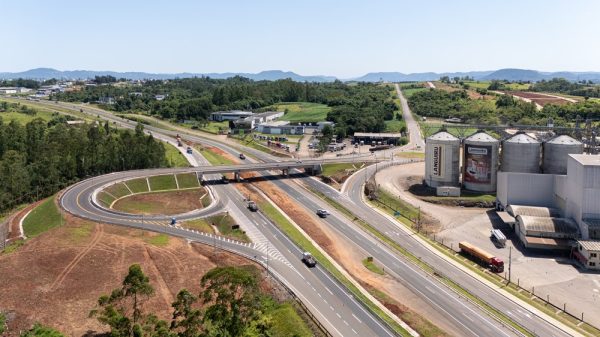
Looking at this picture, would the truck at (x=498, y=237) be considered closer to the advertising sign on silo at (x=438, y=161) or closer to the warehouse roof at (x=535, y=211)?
the warehouse roof at (x=535, y=211)

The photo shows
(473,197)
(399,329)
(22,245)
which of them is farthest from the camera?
(473,197)

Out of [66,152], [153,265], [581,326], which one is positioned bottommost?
[581,326]

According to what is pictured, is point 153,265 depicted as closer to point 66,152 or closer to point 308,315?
point 308,315

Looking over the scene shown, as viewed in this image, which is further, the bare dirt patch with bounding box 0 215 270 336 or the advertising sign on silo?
the advertising sign on silo

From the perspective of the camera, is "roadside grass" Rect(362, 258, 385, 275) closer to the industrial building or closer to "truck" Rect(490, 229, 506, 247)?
"truck" Rect(490, 229, 506, 247)

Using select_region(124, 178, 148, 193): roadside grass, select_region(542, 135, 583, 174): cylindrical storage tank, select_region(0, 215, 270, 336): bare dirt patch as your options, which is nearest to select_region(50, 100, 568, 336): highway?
select_region(0, 215, 270, 336): bare dirt patch

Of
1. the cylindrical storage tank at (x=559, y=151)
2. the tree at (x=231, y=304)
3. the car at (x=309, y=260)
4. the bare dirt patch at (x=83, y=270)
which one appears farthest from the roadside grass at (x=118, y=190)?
the cylindrical storage tank at (x=559, y=151)

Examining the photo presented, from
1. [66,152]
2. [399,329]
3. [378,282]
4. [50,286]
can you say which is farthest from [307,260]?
[66,152]
